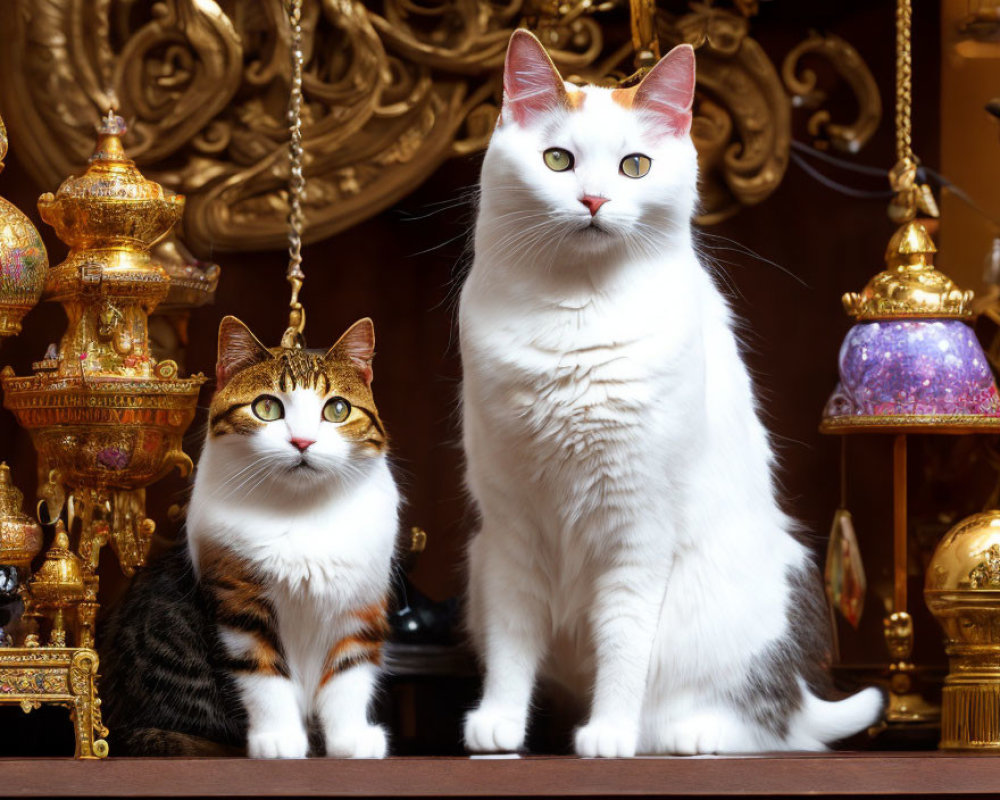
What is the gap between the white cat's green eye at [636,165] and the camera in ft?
3.34

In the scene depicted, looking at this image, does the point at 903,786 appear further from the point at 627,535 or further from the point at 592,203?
the point at 592,203

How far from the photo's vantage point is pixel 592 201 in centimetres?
99

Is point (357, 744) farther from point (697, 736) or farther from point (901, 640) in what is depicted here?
point (901, 640)

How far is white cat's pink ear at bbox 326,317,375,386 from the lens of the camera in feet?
3.42

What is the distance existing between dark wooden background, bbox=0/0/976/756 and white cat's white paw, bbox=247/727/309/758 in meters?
0.54

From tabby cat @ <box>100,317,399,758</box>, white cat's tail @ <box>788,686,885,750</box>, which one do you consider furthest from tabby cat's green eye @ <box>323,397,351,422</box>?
white cat's tail @ <box>788,686,885,750</box>

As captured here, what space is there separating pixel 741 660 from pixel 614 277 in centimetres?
29

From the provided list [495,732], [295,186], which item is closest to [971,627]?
[495,732]

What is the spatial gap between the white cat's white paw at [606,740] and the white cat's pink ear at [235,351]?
1.12 ft

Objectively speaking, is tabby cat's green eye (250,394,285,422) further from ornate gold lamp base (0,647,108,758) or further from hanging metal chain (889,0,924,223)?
hanging metal chain (889,0,924,223)

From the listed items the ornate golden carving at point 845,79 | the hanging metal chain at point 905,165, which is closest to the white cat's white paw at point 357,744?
the hanging metal chain at point 905,165

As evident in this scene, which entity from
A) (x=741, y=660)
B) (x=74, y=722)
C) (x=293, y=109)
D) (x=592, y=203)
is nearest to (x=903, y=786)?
(x=741, y=660)

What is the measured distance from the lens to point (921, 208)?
137 cm

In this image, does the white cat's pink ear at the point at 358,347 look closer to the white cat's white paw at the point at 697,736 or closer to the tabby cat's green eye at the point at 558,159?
the tabby cat's green eye at the point at 558,159
